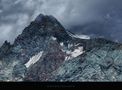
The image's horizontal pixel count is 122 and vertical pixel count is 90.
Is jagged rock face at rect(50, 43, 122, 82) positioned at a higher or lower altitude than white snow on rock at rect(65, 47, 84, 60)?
lower

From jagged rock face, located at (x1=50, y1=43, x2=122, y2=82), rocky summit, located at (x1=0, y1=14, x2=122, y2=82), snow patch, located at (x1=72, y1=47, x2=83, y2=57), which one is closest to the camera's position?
rocky summit, located at (x1=0, y1=14, x2=122, y2=82)

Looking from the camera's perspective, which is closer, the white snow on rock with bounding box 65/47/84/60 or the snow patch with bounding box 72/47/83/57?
the white snow on rock with bounding box 65/47/84/60

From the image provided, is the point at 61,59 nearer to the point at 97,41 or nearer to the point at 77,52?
the point at 77,52

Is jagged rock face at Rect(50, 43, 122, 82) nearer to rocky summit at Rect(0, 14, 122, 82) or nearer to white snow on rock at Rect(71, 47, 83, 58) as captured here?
rocky summit at Rect(0, 14, 122, 82)

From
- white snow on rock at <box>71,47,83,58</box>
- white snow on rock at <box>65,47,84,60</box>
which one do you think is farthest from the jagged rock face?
white snow on rock at <box>65,47,84,60</box>

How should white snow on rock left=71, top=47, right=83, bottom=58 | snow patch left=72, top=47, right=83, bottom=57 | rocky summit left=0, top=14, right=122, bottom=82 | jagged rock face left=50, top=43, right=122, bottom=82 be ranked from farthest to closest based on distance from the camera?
snow patch left=72, top=47, right=83, bottom=57 → white snow on rock left=71, top=47, right=83, bottom=58 → jagged rock face left=50, top=43, right=122, bottom=82 → rocky summit left=0, top=14, right=122, bottom=82

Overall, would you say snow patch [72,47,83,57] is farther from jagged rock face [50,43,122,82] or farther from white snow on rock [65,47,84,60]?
jagged rock face [50,43,122,82]

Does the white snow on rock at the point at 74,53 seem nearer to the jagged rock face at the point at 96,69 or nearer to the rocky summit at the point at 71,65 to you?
the rocky summit at the point at 71,65

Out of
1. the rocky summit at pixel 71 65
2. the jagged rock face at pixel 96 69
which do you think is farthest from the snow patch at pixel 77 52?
the jagged rock face at pixel 96 69

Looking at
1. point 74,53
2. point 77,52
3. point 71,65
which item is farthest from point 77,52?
point 71,65

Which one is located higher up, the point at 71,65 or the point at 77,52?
the point at 77,52

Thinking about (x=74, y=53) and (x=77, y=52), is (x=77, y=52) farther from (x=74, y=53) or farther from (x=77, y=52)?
(x=74, y=53)
